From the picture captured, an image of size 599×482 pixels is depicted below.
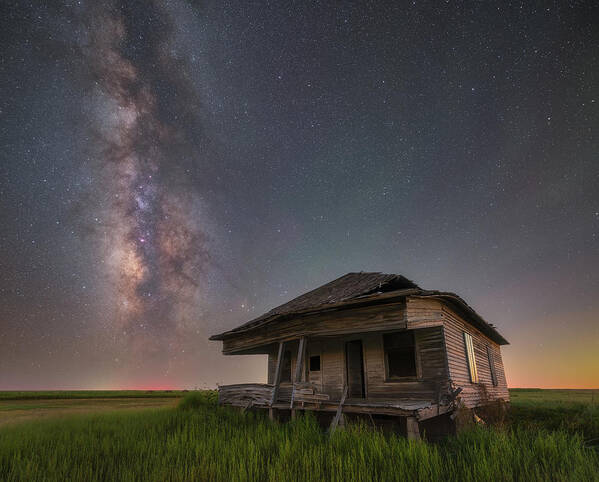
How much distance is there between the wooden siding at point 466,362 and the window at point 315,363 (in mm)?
5771

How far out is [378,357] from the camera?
12.5 metres

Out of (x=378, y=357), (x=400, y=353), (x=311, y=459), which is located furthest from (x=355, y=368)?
(x=311, y=459)

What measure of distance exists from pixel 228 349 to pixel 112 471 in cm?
1088

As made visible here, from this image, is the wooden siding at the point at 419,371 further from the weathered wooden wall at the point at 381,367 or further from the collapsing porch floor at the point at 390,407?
the collapsing porch floor at the point at 390,407

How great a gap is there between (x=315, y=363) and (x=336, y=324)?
4.67 metres

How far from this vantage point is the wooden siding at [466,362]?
39.8 feet

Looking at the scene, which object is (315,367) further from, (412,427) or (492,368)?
(492,368)

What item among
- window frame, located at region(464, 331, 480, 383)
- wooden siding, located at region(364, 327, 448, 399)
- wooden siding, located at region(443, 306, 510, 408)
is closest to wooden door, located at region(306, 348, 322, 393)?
wooden siding, located at region(364, 327, 448, 399)

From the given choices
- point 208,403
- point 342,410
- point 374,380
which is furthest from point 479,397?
point 208,403

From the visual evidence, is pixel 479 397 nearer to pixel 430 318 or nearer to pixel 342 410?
pixel 430 318

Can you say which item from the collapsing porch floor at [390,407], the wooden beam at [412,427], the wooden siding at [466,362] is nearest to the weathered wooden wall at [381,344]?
the wooden siding at [466,362]

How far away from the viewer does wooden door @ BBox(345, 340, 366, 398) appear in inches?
526

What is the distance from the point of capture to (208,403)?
16.6 metres

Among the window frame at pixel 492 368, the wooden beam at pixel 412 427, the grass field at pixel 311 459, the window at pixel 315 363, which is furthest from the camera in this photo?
the window frame at pixel 492 368
